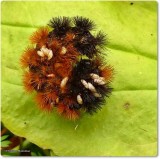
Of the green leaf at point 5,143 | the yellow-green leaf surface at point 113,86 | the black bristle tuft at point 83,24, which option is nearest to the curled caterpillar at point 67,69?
the black bristle tuft at point 83,24

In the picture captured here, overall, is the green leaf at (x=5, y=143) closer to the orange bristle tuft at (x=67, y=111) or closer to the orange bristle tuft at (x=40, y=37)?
the orange bristle tuft at (x=67, y=111)

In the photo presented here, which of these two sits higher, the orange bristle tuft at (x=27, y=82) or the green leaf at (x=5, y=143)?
the orange bristle tuft at (x=27, y=82)

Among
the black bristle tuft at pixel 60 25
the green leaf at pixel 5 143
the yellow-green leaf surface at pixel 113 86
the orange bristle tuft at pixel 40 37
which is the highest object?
the black bristle tuft at pixel 60 25

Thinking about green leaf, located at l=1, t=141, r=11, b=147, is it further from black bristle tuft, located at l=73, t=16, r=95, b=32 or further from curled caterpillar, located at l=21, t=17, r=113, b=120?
black bristle tuft, located at l=73, t=16, r=95, b=32

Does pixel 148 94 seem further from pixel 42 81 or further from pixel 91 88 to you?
pixel 42 81

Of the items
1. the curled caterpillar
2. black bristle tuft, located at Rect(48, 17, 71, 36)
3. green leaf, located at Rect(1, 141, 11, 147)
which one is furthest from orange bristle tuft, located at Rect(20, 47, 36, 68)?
green leaf, located at Rect(1, 141, 11, 147)

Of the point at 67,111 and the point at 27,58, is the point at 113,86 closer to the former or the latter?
the point at 67,111

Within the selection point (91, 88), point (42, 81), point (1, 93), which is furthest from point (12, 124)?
point (91, 88)
